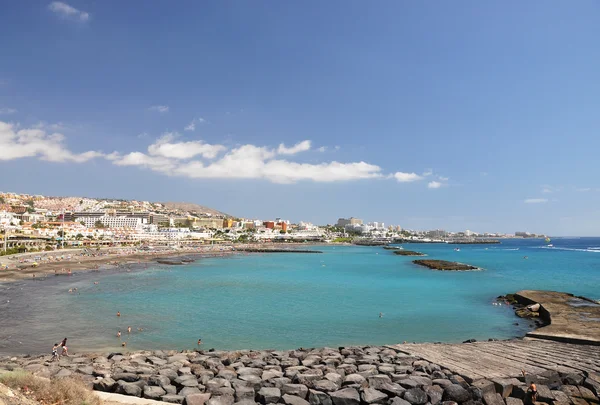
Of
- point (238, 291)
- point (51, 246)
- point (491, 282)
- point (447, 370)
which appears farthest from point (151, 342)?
point (51, 246)

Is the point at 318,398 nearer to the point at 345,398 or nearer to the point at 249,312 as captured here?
the point at 345,398

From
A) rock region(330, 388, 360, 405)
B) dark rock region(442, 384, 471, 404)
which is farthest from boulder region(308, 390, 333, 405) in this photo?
dark rock region(442, 384, 471, 404)

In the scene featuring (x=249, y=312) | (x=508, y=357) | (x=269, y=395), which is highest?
(x=269, y=395)

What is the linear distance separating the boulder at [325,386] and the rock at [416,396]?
5.14ft

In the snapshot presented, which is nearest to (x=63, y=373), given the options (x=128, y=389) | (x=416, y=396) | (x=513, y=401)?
(x=128, y=389)

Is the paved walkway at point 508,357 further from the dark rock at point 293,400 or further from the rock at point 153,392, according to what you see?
the rock at point 153,392

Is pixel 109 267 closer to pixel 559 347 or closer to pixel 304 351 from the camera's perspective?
pixel 304 351

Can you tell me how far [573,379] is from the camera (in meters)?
9.26

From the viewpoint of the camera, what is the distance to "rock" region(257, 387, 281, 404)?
8.34m

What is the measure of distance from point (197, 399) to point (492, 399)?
6.09 metres

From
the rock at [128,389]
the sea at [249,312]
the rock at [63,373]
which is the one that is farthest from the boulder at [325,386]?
the sea at [249,312]

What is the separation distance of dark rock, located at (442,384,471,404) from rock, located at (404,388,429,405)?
18.5 inches

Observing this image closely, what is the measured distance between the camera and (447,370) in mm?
10211

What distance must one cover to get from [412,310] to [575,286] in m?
20.6
